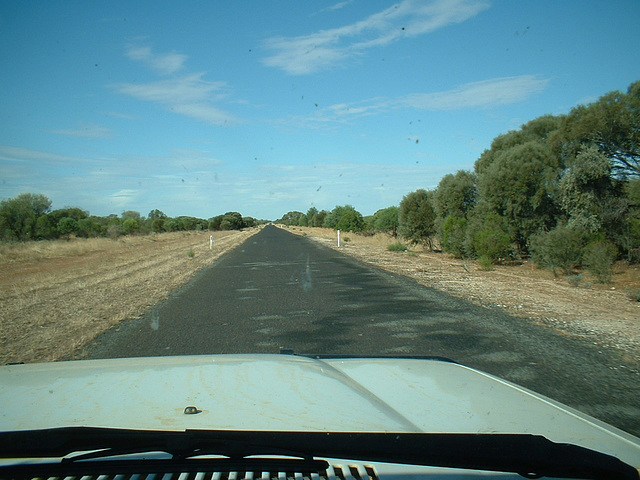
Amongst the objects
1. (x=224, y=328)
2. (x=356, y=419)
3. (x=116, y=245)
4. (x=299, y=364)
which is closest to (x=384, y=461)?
(x=356, y=419)

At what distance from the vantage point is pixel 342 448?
2.10 meters

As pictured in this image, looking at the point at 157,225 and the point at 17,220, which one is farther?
the point at 157,225

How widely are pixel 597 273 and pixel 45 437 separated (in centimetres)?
1755

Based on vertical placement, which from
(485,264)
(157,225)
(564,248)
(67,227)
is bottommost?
(485,264)

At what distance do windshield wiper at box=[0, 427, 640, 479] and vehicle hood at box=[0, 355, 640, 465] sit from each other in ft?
0.72

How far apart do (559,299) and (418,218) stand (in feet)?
74.6

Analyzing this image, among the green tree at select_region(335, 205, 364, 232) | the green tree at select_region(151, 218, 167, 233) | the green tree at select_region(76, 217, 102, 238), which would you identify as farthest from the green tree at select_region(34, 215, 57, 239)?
the green tree at select_region(151, 218, 167, 233)

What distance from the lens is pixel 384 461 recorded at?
204 cm

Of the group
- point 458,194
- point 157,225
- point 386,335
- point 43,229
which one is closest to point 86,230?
point 43,229

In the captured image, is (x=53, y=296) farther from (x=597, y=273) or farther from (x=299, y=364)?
(x=597, y=273)

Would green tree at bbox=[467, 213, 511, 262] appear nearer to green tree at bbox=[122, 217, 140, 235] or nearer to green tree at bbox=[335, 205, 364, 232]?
green tree at bbox=[335, 205, 364, 232]

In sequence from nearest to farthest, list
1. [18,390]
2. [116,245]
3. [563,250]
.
Result: 1. [18,390]
2. [563,250]
3. [116,245]

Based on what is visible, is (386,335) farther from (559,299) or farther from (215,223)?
(215,223)

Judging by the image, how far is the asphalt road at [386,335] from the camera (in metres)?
5.91
